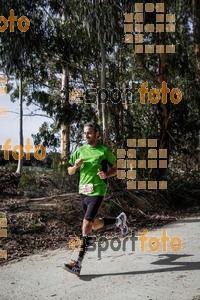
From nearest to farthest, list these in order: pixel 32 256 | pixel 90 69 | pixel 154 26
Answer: pixel 32 256 → pixel 154 26 → pixel 90 69

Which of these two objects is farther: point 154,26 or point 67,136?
point 67,136

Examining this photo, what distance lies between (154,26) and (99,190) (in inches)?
276

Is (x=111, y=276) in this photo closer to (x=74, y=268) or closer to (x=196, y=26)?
(x=74, y=268)

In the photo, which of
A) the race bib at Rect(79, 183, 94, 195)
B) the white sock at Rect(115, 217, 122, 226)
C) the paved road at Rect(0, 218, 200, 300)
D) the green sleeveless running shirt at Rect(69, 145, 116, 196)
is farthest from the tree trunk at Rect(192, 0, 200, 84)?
the race bib at Rect(79, 183, 94, 195)

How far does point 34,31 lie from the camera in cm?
1230

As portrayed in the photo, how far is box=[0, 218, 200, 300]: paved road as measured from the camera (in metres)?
4.06

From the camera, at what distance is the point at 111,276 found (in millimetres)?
4617

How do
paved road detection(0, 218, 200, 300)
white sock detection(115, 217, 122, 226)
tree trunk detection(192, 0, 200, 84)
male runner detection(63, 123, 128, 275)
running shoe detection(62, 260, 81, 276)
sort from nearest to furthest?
paved road detection(0, 218, 200, 300) < running shoe detection(62, 260, 81, 276) < male runner detection(63, 123, 128, 275) < white sock detection(115, 217, 122, 226) < tree trunk detection(192, 0, 200, 84)

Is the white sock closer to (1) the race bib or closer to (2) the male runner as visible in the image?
(2) the male runner

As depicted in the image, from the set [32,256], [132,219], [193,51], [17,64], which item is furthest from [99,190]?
[193,51]

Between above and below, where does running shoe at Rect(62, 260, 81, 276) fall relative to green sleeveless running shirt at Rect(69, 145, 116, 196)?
below

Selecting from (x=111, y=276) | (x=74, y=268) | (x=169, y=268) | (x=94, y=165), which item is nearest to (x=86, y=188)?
(x=94, y=165)

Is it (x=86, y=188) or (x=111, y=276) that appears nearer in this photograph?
(x=111, y=276)

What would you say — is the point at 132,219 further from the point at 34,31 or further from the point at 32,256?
the point at 34,31
